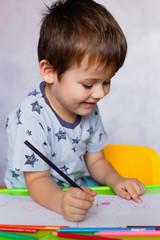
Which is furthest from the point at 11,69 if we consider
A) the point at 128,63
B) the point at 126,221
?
the point at 126,221

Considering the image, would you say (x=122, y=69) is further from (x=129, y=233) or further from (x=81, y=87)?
(x=129, y=233)

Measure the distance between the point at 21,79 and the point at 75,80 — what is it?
3.38ft

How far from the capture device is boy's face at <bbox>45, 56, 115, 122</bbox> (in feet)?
2.59

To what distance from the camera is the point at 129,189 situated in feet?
2.57

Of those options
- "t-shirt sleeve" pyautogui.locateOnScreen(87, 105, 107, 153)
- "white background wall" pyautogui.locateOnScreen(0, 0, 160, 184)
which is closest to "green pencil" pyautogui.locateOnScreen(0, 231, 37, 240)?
"t-shirt sleeve" pyautogui.locateOnScreen(87, 105, 107, 153)

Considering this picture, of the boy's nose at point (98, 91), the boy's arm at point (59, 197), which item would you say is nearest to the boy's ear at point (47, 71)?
the boy's nose at point (98, 91)

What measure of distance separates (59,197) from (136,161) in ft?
1.28

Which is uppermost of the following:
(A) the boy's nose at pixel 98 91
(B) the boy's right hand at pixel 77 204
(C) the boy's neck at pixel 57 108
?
(A) the boy's nose at pixel 98 91

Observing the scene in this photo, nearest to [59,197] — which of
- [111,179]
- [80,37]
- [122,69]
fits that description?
[111,179]

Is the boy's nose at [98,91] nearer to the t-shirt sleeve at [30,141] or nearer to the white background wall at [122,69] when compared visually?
the t-shirt sleeve at [30,141]

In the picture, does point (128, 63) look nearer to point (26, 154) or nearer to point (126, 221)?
point (26, 154)

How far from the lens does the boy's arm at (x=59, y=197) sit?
632mm

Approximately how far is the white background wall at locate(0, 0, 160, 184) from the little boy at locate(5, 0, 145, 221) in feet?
2.90

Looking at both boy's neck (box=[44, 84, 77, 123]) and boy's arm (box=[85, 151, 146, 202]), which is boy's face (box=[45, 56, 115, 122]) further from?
boy's arm (box=[85, 151, 146, 202])
